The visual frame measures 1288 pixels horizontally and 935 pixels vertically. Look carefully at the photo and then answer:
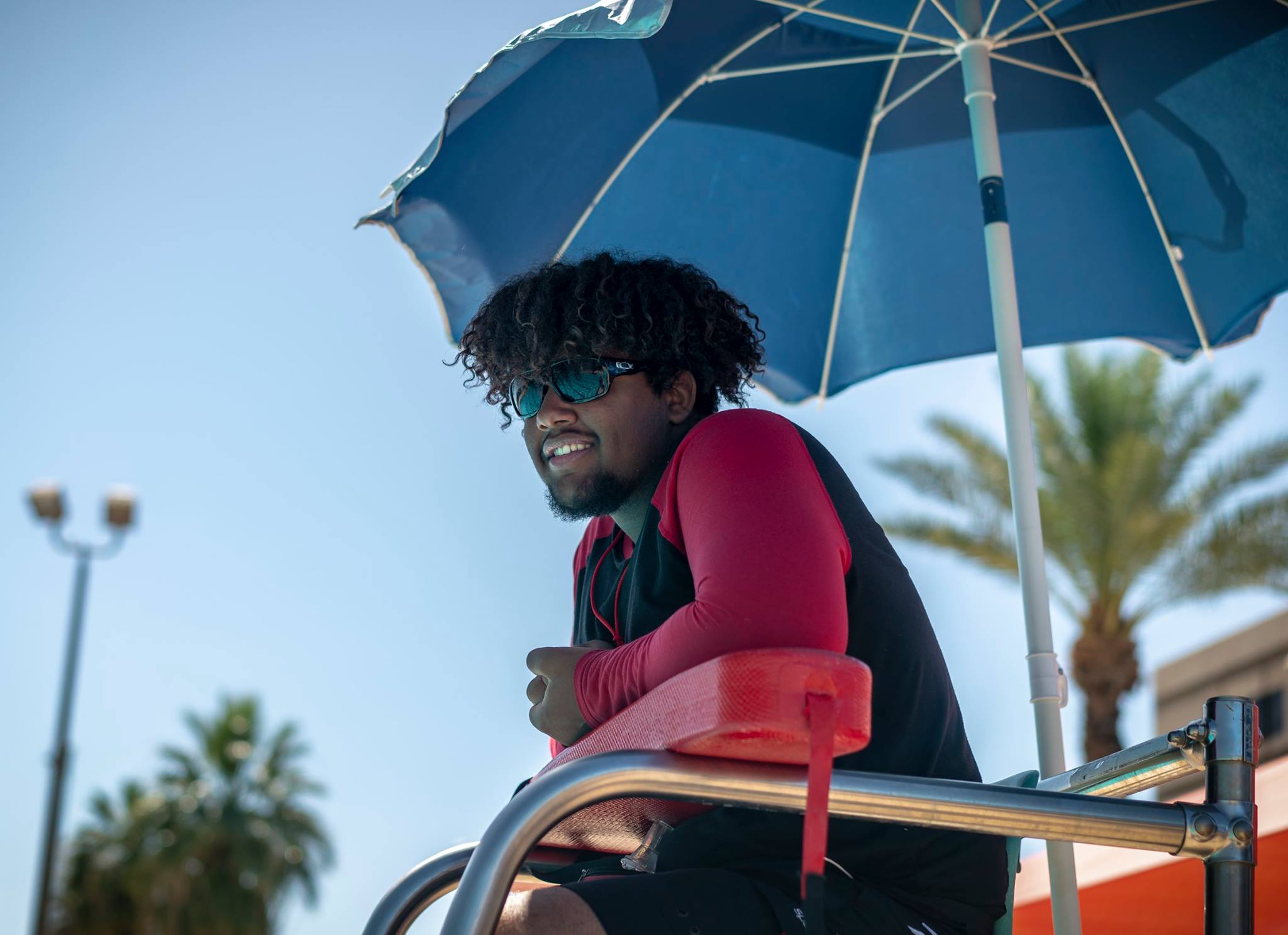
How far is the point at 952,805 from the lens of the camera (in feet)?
4.39

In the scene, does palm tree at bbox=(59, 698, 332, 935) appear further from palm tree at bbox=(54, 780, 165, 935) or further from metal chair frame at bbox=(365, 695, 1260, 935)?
metal chair frame at bbox=(365, 695, 1260, 935)

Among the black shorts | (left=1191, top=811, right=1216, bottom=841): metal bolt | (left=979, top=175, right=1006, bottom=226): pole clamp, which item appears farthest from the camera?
(left=979, top=175, right=1006, bottom=226): pole clamp

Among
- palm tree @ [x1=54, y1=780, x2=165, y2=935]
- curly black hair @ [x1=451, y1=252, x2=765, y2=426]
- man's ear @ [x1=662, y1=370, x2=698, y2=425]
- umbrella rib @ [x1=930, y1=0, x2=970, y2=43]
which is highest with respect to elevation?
umbrella rib @ [x1=930, y1=0, x2=970, y2=43]

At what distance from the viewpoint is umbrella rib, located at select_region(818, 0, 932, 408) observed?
11.6ft

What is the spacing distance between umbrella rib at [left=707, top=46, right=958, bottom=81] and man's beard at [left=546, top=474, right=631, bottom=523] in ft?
5.25

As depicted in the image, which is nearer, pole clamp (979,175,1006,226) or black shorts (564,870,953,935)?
black shorts (564,870,953,935)

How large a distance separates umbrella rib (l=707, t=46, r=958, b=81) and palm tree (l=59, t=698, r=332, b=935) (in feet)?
114

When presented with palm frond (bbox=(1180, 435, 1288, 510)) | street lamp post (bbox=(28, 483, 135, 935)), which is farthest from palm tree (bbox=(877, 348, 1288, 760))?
→ street lamp post (bbox=(28, 483, 135, 935))

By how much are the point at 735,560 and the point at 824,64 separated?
2.31 metres

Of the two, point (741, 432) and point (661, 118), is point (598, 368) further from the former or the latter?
point (661, 118)

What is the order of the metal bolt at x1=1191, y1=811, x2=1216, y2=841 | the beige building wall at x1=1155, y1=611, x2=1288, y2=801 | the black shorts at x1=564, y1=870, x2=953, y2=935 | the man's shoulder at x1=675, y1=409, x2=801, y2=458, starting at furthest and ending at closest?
the beige building wall at x1=1155, y1=611, x2=1288, y2=801
the man's shoulder at x1=675, y1=409, x2=801, y2=458
the black shorts at x1=564, y1=870, x2=953, y2=935
the metal bolt at x1=1191, y1=811, x2=1216, y2=841

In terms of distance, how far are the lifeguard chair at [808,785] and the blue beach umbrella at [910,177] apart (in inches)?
58.3

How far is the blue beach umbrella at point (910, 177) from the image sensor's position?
10.1ft

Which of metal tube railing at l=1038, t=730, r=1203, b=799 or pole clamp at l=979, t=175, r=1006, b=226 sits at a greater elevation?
pole clamp at l=979, t=175, r=1006, b=226
